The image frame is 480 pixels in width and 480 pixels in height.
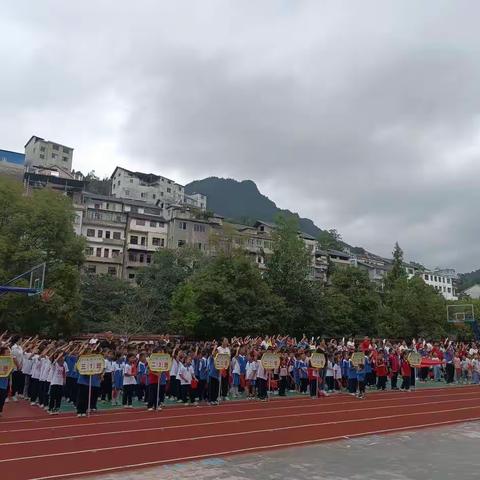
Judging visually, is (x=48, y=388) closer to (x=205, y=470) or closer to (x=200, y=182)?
(x=205, y=470)

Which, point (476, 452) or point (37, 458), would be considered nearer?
point (37, 458)

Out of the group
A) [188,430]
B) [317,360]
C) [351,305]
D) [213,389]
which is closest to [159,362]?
[213,389]

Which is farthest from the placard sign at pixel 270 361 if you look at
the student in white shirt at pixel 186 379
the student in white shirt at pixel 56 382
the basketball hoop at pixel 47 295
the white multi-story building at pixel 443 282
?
the white multi-story building at pixel 443 282

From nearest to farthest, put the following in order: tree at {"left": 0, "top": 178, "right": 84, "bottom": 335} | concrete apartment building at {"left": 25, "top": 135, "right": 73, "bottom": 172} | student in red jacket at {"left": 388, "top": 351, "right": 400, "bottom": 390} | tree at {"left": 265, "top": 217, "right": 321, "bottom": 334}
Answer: student in red jacket at {"left": 388, "top": 351, "right": 400, "bottom": 390}
tree at {"left": 0, "top": 178, "right": 84, "bottom": 335}
tree at {"left": 265, "top": 217, "right": 321, "bottom": 334}
concrete apartment building at {"left": 25, "top": 135, "right": 73, "bottom": 172}

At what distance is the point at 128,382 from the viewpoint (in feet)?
47.9

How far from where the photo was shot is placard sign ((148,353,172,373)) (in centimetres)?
1383

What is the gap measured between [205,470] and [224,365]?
757 cm

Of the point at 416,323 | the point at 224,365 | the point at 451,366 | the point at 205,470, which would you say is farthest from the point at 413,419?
the point at 416,323

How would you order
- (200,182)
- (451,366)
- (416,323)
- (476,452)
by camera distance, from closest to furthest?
(476,452) → (451,366) → (416,323) → (200,182)

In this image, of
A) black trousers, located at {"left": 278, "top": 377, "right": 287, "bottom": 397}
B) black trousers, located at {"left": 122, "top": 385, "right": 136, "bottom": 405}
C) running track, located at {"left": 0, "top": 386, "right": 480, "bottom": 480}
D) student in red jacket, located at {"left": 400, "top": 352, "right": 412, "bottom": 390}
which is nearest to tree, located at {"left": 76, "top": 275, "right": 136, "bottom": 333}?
black trousers, located at {"left": 278, "top": 377, "right": 287, "bottom": 397}

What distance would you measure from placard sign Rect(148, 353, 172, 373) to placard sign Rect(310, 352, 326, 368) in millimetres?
5295

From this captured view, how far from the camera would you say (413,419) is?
44.3 feet

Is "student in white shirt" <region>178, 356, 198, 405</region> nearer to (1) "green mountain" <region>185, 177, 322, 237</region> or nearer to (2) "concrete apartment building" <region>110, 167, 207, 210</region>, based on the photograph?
(2) "concrete apartment building" <region>110, 167, 207, 210</region>

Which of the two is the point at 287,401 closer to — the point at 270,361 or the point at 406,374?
the point at 270,361
